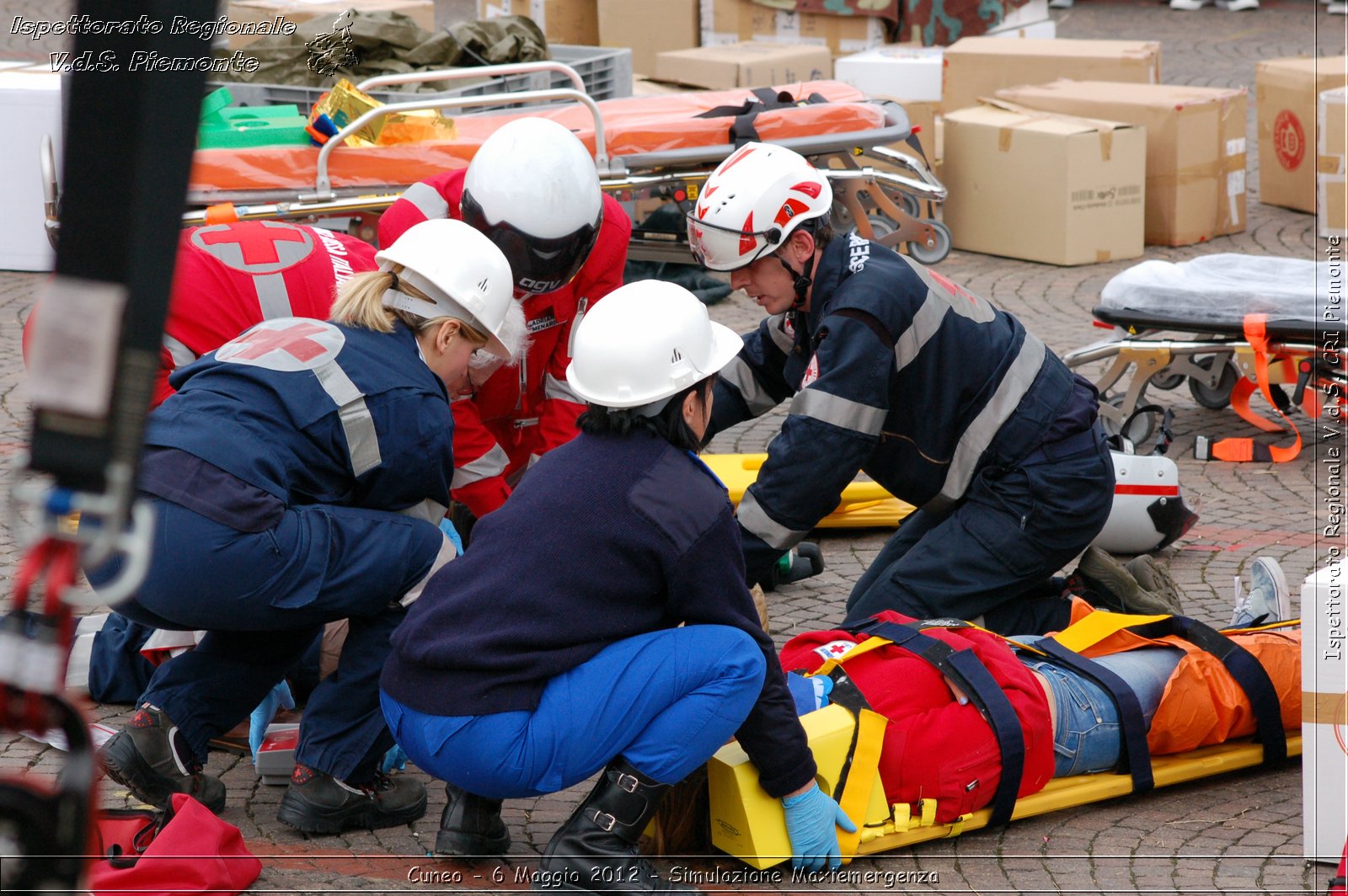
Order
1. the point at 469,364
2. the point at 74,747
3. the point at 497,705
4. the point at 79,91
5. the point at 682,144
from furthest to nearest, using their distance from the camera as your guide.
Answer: the point at 682,144 < the point at 469,364 < the point at 497,705 < the point at 74,747 < the point at 79,91

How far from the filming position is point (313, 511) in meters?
3.30

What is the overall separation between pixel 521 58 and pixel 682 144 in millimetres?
2083

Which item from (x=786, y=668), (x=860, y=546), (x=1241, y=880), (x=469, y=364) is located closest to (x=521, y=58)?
(x=860, y=546)

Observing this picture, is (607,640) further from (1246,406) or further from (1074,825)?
(1246,406)

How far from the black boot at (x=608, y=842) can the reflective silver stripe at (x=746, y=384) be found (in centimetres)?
186

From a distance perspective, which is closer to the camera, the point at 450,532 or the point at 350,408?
the point at 350,408

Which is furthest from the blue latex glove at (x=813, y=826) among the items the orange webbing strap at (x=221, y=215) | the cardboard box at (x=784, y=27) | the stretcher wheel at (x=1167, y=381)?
the cardboard box at (x=784, y=27)

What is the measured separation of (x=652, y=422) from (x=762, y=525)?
94 cm

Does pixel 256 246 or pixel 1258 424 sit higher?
pixel 256 246

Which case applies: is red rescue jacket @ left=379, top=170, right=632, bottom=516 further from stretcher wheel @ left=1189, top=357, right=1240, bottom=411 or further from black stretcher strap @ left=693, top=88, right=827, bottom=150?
stretcher wheel @ left=1189, top=357, right=1240, bottom=411

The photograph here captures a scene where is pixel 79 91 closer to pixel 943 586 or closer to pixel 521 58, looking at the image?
pixel 943 586

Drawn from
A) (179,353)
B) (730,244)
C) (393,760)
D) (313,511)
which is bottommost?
(393,760)

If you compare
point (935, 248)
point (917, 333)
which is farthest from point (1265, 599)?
point (935, 248)

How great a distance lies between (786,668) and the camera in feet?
12.1
